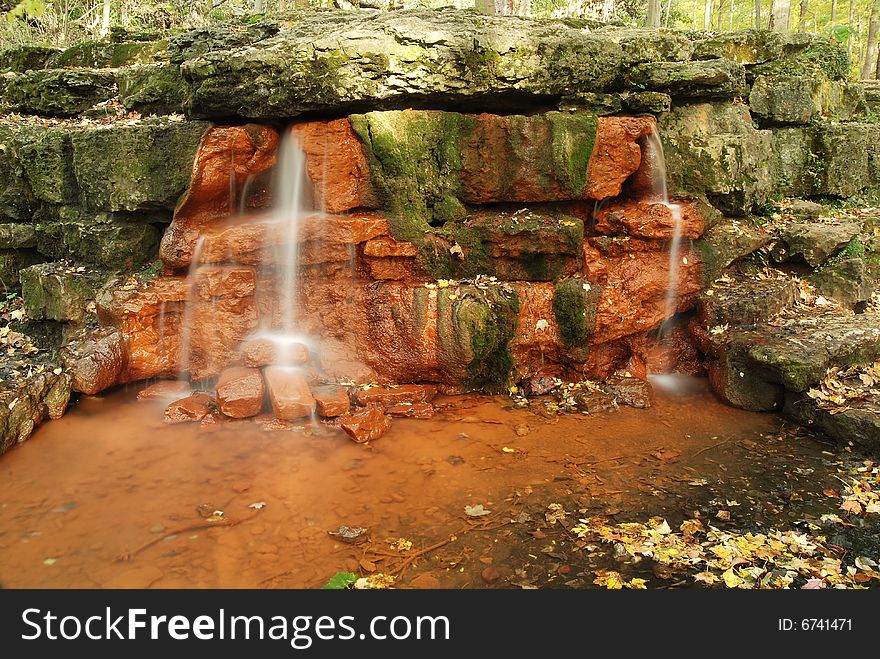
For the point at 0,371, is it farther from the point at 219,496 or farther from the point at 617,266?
the point at 617,266

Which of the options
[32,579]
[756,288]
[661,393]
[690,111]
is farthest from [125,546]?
[690,111]

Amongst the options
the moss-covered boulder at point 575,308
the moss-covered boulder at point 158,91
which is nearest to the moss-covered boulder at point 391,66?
the moss-covered boulder at point 158,91

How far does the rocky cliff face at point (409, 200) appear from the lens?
24.0ft

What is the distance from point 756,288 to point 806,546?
454cm


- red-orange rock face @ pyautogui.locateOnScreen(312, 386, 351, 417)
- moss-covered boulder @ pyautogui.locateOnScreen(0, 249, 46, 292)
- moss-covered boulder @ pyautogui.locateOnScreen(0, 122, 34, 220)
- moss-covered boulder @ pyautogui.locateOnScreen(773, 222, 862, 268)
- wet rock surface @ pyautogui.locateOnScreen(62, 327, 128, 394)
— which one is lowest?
red-orange rock face @ pyautogui.locateOnScreen(312, 386, 351, 417)

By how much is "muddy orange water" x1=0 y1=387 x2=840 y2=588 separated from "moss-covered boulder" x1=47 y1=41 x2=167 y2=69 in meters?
7.32

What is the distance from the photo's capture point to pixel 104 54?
1122 cm

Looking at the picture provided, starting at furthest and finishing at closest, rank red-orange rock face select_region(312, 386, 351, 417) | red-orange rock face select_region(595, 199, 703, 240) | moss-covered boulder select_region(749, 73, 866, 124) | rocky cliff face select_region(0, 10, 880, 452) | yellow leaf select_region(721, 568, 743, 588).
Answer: moss-covered boulder select_region(749, 73, 866, 124) → red-orange rock face select_region(595, 199, 703, 240) → rocky cliff face select_region(0, 10, 880, 452) → red-orange rock face select_region(312, 386, 351, 417) → yellow leaf select_region(721, 568, 743, 588)

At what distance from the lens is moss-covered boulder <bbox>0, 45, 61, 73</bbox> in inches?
434

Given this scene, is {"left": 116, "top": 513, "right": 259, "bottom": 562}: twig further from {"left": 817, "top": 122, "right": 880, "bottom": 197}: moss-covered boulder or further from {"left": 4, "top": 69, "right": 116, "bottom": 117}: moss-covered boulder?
{"left": 817, "top": 122, "right": 880, "bottom": 197}: moss-covered boulder

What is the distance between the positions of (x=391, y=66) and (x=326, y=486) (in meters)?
4.93

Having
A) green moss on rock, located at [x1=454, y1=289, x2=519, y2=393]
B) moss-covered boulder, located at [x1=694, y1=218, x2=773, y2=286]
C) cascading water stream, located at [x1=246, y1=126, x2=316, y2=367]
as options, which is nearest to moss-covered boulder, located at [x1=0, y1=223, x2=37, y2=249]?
cascading water stream, located at [x1=246, y1=126, x2=316, y2=367]

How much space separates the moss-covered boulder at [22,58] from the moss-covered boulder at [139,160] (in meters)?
4.73

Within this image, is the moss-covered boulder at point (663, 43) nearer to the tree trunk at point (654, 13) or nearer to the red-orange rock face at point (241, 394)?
the tree trunk at point (654, 13)
